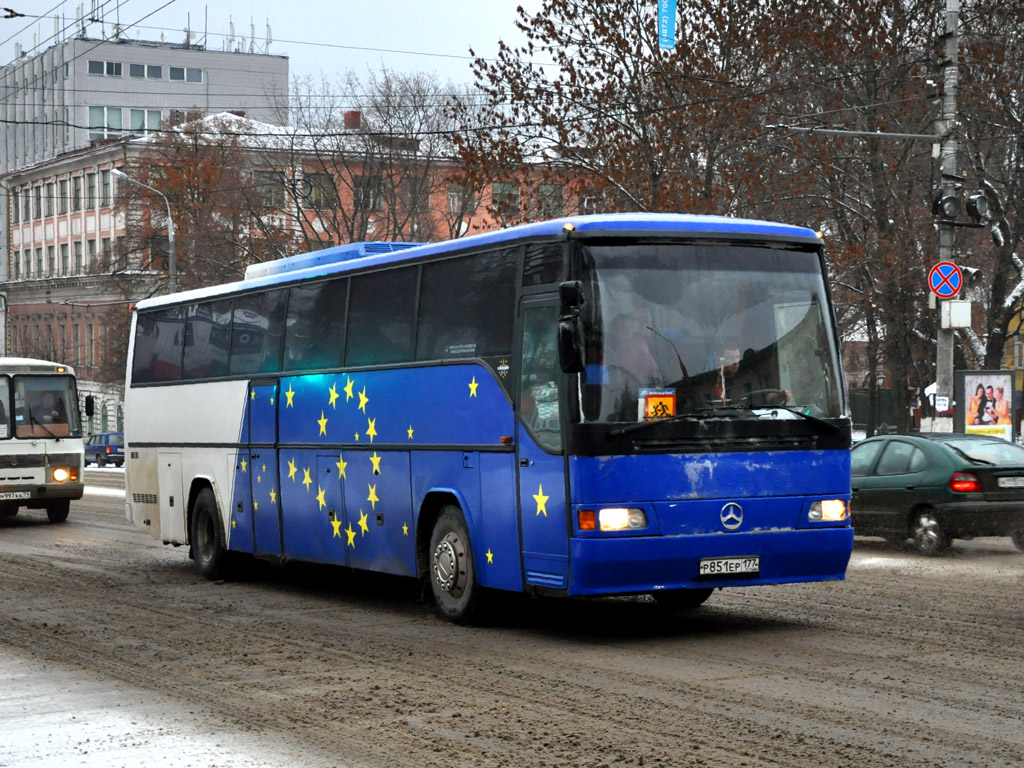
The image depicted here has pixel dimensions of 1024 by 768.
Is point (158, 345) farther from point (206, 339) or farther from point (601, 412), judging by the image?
point (601, 412)

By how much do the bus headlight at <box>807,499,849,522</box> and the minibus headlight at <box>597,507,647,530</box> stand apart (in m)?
1.38

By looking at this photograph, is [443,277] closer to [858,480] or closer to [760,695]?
[760,695]

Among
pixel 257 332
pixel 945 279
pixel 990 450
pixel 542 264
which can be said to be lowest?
pixel 990 450

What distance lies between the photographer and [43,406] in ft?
87.4

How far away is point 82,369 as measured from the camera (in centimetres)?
9425

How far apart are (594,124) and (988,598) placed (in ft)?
76.7

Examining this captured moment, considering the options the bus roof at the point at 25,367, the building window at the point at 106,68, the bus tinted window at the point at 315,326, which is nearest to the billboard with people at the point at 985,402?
the bus tinted window at the point at 315,326

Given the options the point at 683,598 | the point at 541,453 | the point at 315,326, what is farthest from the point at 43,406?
the point at 541,453

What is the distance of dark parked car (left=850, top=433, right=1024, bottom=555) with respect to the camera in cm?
1709

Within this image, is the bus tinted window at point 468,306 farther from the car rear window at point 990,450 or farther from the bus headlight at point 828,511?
the car rear window at point 990,450

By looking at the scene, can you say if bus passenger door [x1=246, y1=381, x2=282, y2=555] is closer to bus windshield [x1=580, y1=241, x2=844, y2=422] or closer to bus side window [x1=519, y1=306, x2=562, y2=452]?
bus side window [x1=519, y1=306, x2=562, y2=452]

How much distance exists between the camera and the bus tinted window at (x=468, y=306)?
11.5 m

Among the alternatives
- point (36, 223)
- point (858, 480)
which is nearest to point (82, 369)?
point (36, 223)

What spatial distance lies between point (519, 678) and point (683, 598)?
3856mm
